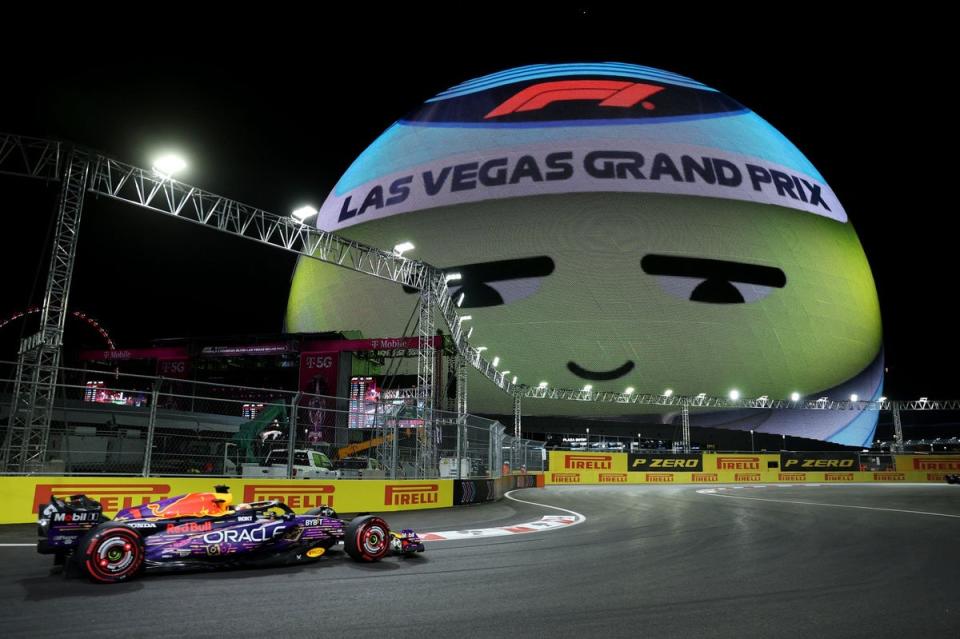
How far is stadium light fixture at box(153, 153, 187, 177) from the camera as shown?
17.0 meters

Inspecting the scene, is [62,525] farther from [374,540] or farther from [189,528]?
[374,540]

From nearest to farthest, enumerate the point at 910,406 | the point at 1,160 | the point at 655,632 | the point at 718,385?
the point at 655,632 → the point at 1,160 → the point at 718,385 → the point at 910,406

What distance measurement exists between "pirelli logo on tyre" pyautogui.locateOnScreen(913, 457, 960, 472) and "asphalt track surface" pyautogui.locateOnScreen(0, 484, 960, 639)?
38.8m

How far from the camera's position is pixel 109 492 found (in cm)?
1058

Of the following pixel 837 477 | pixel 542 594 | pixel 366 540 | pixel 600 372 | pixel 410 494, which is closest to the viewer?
pixel 542 594

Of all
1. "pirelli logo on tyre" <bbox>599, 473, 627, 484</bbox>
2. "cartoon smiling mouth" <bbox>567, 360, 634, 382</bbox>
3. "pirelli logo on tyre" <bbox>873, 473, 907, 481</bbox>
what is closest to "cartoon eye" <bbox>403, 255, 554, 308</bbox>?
"cartoon smiling mouth" <bbox>567, 360, 634, 382</bbox>

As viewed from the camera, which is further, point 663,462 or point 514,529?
point 663,462

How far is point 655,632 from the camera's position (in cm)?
447

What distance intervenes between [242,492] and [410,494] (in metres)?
4.31

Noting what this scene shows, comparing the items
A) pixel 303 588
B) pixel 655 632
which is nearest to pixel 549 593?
pixel 655 632

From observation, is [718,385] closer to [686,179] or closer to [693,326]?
[693,326]

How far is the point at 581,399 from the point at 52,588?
122 ft

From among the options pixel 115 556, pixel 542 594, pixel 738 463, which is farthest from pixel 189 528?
pixel 738 463

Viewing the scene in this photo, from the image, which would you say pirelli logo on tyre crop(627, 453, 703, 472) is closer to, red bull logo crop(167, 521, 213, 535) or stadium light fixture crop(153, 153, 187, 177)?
stadium light fixture crop(153, 153, 187, 177)
